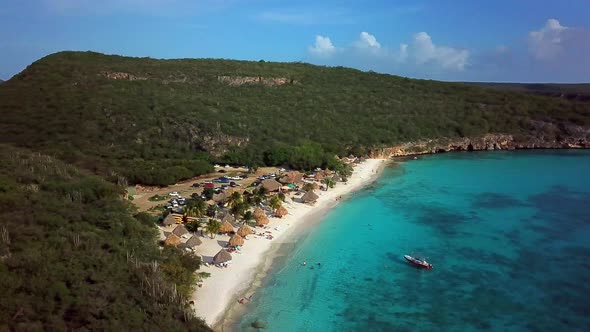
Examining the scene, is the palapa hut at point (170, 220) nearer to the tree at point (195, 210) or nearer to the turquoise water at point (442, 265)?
the tree at point (195, 210)

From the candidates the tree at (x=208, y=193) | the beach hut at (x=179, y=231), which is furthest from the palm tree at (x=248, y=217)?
the tree at (x=208, y=193)

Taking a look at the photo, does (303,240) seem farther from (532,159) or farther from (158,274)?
(532,159)

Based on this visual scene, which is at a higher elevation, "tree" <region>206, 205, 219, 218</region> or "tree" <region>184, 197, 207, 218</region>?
"tree" <region>184, 197, 207, 218</region>

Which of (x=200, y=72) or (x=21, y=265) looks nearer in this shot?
(x=21, y=265)

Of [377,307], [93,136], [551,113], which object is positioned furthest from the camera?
[551,113]

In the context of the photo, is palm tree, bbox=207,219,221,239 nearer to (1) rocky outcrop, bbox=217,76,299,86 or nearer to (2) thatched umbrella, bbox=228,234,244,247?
(2) thatched umbrella, bbox=228,234,244,247

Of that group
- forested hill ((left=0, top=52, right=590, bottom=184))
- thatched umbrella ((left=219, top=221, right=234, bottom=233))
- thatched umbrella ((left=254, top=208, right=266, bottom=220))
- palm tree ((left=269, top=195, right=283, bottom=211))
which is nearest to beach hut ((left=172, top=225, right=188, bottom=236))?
thatched umbrella ((left=219, top=221, right=234, bottom=233))

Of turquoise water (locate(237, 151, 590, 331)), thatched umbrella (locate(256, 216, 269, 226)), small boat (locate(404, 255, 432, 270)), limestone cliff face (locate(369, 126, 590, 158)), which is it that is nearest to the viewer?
turquoise water (locate(237, 151, 590, 331))

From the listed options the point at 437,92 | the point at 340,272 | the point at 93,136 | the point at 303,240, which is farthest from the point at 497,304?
the point at 437,92
